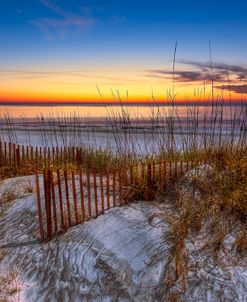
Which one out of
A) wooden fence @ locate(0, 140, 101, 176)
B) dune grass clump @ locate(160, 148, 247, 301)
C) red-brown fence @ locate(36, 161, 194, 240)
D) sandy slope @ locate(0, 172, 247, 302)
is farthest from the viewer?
wooden fence @ locate(0, 140, 101, 176)

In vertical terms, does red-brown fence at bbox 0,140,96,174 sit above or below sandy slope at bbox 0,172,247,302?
above

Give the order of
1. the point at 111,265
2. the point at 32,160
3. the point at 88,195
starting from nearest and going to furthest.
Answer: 1. the point at 111,265
2. the point at 88,195
3. the point at 32,160

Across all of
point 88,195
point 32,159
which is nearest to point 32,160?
point 32,159

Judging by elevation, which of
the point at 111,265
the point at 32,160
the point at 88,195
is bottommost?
the point at 111,265

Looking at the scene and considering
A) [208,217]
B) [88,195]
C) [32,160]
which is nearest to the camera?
[208,217]

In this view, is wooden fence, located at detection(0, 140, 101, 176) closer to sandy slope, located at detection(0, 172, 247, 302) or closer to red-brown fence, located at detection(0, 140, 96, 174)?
red-brown fence, located at detection(0, 140, 96, 174)

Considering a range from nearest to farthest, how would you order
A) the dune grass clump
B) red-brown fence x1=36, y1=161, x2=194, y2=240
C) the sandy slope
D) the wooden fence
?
the sandy slope, the dune grass clump, red-brown fence x1=36, y1=161, x2=194, y2=240, the wooden fence

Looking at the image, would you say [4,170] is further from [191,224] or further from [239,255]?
[239,255]

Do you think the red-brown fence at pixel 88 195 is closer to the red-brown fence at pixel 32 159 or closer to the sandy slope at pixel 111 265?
the sandy slope at pixel 111 265

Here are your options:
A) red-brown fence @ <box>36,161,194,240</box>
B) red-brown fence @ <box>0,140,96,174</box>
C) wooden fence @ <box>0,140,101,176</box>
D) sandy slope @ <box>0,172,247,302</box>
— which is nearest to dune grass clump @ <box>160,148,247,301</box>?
sandy slope @ <box>0,172,247,302</box>

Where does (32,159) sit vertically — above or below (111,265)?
above

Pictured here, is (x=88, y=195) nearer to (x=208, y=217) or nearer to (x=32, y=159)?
(x=208, y=217)

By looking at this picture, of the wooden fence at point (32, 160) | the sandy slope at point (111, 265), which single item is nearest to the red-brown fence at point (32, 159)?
the wooden fence at point (32, 160)

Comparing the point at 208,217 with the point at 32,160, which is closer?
the point at 208,217
